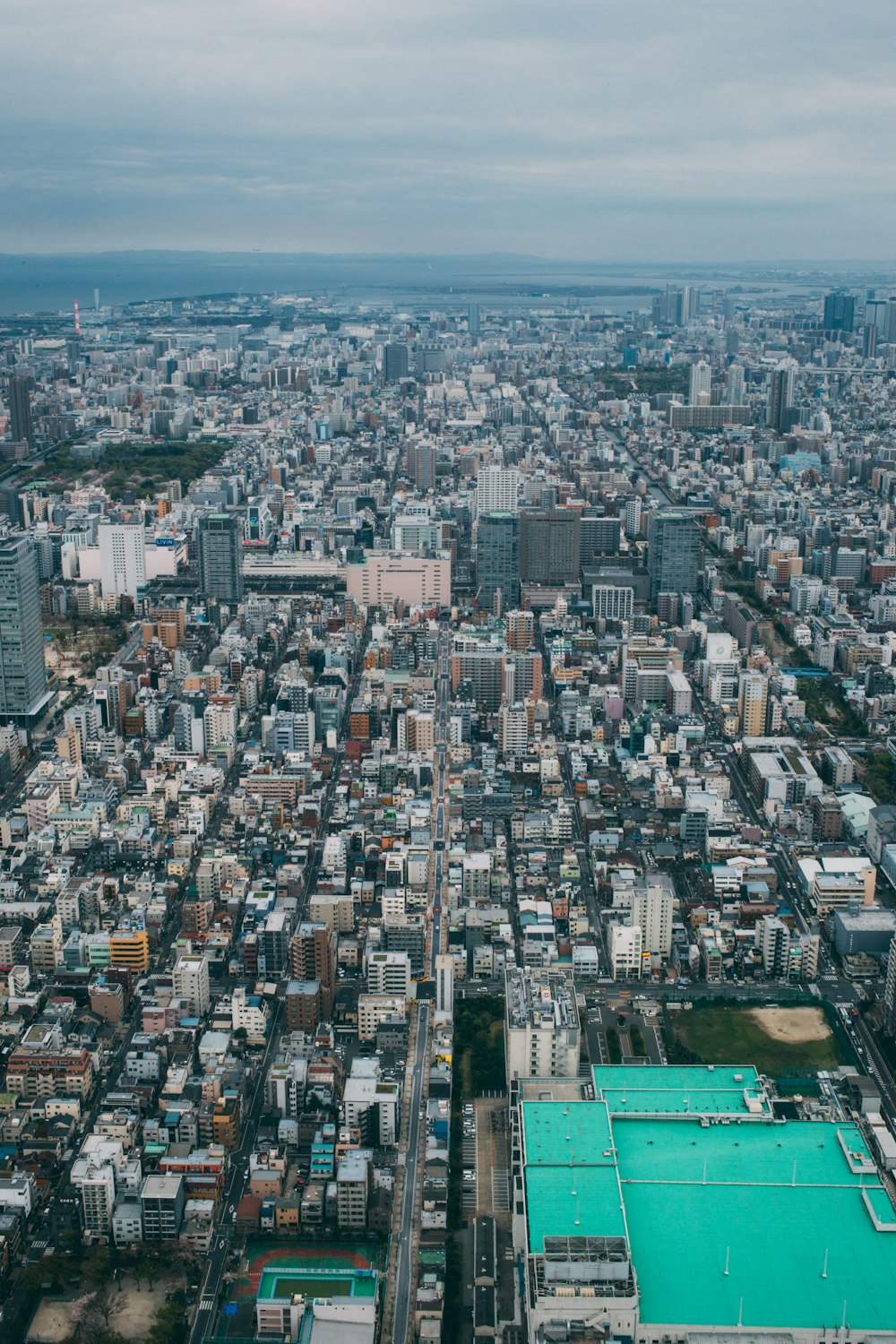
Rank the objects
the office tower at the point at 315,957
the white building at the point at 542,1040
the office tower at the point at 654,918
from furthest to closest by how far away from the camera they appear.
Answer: the office tower at the point at 654,918 < the office tower at the point at 315,957 < the white building at the point at 542,1040

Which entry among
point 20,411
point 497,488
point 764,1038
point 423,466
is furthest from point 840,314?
point 764,1038

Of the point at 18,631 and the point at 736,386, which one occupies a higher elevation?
the point at 736,386

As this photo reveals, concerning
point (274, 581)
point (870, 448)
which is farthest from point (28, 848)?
point (870, 448)

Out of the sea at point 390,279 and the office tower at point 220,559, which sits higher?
the sea at point 390,279

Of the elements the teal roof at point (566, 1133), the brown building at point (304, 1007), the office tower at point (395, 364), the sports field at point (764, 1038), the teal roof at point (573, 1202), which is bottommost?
the sports field at point (764, 1038)

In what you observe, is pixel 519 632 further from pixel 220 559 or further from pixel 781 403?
pixel 781 403

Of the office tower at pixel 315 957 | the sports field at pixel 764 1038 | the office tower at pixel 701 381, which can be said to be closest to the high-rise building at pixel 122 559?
the office tower at pixel 315 957

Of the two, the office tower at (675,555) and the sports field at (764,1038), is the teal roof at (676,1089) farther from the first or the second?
the office tower at (675,555)

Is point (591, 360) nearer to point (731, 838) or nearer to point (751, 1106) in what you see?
point (731, 838)
